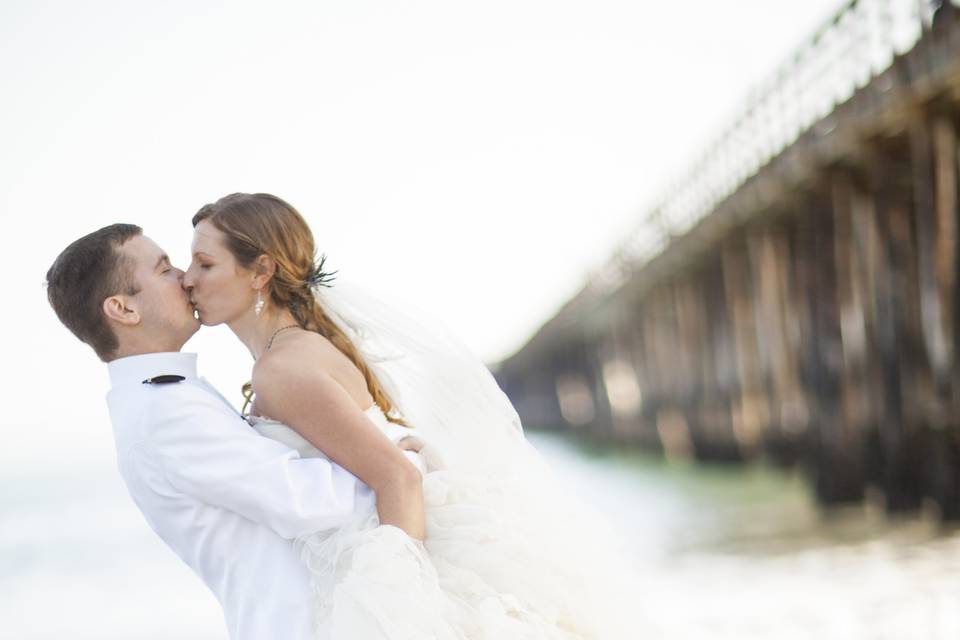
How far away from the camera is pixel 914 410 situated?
11.0m

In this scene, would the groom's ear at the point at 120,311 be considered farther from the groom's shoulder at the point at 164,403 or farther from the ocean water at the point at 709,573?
the ocean water at the point at 709,573

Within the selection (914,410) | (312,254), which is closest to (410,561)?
(312,254)

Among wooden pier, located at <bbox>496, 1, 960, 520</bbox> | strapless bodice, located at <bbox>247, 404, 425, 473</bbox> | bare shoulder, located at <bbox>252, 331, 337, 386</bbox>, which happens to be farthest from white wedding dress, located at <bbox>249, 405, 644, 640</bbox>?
wooden pier, located at <bbox>496, 1, 960, 520</bbox>

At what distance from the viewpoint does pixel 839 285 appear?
13219 mm

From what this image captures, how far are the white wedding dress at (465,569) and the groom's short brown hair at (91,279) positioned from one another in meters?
0.40

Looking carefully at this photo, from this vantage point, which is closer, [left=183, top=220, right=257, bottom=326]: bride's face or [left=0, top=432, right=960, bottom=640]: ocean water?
[left=183, top=220, right=257, bottom=326]: bride's face

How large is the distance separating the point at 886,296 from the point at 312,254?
1003 cm

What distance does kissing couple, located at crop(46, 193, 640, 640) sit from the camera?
7.91 feet

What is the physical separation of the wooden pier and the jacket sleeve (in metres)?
8.14

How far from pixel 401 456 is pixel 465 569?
281 mm

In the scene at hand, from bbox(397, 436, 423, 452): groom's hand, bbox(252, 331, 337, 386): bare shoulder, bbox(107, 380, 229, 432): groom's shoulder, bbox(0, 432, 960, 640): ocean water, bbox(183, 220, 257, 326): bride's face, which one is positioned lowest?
bbox(0, 432, 960, 640): ocean water

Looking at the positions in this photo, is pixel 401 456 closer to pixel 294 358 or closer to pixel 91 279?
pixel 294 358

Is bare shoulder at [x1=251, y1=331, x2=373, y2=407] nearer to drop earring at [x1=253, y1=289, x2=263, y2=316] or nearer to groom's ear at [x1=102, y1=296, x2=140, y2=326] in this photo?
drop earring at [x1=253, y1=289, x2=263, y2=316]

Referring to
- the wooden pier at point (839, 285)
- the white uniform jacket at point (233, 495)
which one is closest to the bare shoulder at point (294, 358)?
the white uniform jacket at point (233, 495)
